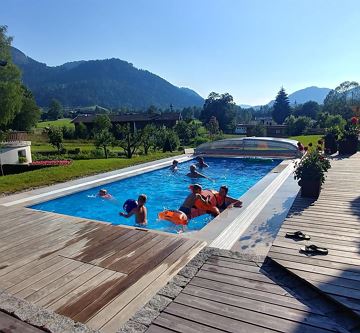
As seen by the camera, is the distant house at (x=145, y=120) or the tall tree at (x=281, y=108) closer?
the distant house at (x=145, y=120)

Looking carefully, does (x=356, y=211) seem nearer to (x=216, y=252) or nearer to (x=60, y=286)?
(x=216, y=252)

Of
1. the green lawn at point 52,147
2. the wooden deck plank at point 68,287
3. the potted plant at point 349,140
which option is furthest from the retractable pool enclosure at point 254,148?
the green lawn at point 52,147

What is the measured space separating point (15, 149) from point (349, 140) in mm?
21792

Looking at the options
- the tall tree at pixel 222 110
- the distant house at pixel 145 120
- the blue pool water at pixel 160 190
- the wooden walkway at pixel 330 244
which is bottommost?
the blue pool water at pixel 160 190

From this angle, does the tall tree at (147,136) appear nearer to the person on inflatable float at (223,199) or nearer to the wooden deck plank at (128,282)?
the person on inflatable float at (223,199)

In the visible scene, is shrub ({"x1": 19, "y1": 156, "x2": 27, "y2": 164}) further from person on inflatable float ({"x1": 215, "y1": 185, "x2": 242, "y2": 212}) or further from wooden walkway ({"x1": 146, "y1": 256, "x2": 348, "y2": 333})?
wooden walkway ({"x1": 146, "y1": 256, "x2": 348, "y2": 333})

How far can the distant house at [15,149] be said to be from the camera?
22031 millimetres

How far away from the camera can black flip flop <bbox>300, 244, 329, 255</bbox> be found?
3.98 meters

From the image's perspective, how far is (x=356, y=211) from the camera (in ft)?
18.7

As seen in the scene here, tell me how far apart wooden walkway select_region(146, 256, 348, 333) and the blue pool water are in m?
3.83

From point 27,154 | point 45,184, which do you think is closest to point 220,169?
point 45,184

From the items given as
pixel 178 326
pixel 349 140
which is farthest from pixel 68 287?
pixel 349 140

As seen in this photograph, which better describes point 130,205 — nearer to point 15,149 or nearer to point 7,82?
point 7,82

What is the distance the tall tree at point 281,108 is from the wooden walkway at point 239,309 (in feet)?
261
